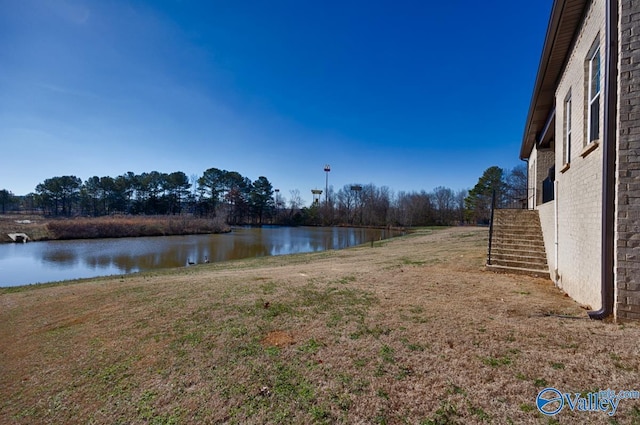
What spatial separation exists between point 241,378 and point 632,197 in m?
4.71

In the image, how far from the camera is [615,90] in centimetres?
336

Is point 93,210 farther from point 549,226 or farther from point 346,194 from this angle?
point 549,226

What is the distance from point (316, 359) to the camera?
2865mm

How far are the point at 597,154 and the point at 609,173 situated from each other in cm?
59

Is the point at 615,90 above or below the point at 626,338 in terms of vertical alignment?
above

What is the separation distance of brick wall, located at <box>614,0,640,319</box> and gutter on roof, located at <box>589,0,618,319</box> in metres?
0.09

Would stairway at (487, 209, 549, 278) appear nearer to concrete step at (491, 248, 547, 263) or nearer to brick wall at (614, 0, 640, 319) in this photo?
concrete step at (491, 248, 547, 263)

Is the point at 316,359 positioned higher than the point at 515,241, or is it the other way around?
the point at 515,241

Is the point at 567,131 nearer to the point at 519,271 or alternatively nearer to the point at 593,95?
the point at 593,95

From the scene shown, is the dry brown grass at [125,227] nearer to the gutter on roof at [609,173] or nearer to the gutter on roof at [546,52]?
the gutter on roof at [546,52]

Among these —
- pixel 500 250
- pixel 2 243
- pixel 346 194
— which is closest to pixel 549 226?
pixel 500 250

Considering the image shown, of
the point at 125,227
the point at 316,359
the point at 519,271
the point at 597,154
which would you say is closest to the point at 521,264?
the point at 519,271

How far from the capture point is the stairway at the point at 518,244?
6602 millimetres

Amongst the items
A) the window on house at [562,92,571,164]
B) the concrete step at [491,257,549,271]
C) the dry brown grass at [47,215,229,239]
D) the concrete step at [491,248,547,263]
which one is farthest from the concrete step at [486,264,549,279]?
the dry brown grass at [47,215,229,239]
